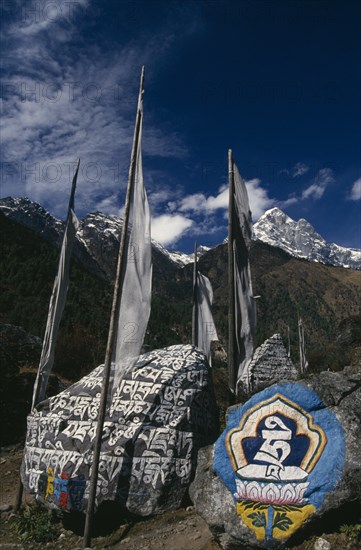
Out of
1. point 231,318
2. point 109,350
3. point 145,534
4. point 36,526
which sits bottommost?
point 36,526

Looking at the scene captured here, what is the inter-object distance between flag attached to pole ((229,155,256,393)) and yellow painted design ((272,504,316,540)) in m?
3.18

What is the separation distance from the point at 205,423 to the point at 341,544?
12.7 feet

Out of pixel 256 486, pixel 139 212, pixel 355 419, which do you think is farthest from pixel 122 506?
pixel 139 212

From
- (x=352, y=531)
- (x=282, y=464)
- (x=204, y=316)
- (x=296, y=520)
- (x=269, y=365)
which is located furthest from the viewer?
(x=269, y=365)

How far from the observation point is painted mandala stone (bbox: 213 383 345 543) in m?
6.42

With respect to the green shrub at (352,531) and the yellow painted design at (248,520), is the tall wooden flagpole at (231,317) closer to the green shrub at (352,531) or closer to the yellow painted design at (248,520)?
the yellow painted design at (248,520)

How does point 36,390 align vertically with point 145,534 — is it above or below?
above

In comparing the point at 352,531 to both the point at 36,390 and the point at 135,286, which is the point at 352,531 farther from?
the point at 36,390

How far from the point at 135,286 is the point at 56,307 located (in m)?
3.28

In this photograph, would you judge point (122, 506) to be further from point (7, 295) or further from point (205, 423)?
point (7, 295)

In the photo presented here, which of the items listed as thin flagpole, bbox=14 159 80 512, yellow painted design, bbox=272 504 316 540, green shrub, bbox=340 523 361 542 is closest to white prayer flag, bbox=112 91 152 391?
thin flagpole, bbox=14 159 80 512

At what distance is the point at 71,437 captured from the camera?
9227 mm

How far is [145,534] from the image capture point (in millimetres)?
7633

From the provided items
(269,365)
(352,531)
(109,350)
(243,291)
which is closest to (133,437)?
(109,350)
